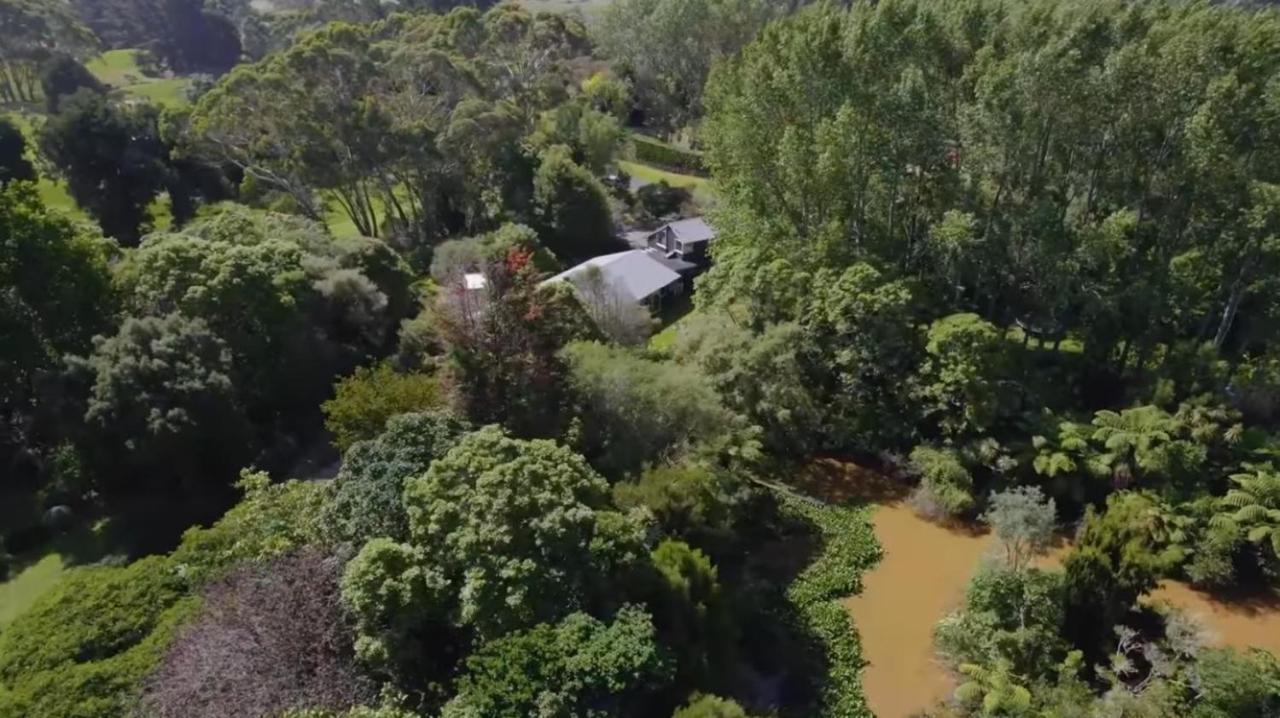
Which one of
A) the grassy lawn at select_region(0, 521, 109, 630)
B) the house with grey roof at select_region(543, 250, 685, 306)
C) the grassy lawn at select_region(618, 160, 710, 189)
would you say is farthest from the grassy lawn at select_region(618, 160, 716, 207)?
the grassy lawn at select_region(0, 521, 109, 630)

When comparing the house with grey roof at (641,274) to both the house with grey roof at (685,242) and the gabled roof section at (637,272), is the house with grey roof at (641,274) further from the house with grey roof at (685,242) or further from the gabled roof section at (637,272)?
the house with grey roof at (685,242)

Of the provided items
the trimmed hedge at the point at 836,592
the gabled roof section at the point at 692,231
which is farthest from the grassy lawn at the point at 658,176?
the trimmed hedge at the point at 836,592

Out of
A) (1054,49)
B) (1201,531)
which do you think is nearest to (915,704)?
(1201,531)

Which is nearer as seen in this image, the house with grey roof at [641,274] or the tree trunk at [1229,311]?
the tree trunk at [1229,311]

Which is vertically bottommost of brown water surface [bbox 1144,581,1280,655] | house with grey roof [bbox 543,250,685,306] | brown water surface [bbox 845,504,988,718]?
brown water surface [bbox 845,504,988,718]

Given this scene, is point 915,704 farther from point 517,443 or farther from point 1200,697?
point 517,443

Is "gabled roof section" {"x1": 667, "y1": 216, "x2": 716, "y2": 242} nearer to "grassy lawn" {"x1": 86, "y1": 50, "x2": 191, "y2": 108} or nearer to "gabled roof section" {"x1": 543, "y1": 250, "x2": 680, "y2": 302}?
"gabled roof section" {"x1": 543, "y1": 250, "x2": 680, "y2": 302}
